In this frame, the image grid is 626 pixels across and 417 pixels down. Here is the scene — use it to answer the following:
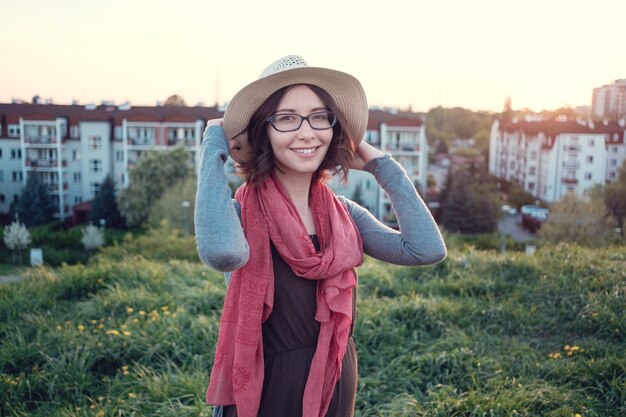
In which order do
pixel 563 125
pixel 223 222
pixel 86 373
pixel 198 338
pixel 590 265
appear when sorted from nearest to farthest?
pixel 223 222 < pixel 86 373 < pixel 198 338 < pixel 590 265 < pixel 563 125

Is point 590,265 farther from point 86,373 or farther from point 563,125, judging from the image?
point 563,125

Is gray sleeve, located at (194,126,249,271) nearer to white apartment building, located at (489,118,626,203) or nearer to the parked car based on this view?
white apartment building, located at (489,118,626,203)

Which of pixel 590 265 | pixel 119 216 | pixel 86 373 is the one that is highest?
pixel 590 265

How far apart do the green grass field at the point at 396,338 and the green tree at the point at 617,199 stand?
15.6 m

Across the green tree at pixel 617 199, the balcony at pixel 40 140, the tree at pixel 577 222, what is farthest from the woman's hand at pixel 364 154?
the balcony at pixel 40 140

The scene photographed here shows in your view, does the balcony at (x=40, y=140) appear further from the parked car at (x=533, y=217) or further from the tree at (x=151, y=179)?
the parked car at (x=533, y=217)

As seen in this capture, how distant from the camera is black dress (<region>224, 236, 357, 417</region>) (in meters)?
1.73

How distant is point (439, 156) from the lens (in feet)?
145

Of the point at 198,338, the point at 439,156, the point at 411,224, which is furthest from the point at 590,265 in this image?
the point at 439,156

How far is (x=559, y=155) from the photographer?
2931 centimetres

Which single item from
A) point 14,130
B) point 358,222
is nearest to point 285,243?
point 358,222

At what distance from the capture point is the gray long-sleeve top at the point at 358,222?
1.60m

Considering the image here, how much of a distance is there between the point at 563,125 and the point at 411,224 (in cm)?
2893

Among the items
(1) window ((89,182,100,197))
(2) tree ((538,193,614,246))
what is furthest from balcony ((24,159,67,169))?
(2) tree ((538,193,614,246))
